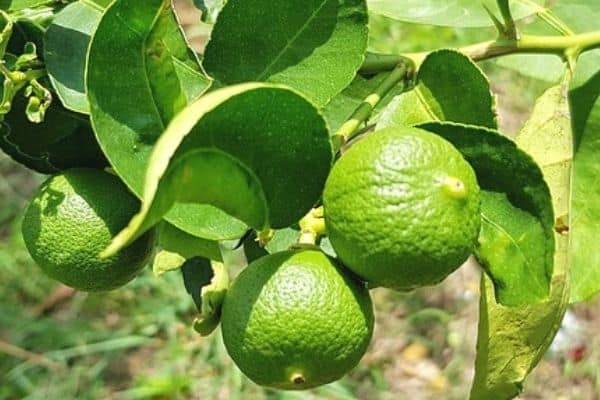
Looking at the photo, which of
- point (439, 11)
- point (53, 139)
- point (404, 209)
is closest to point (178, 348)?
point (439, 11)

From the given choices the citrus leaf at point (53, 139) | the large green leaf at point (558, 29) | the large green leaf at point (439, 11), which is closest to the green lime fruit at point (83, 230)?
the citrus leaf at point (53, 139)

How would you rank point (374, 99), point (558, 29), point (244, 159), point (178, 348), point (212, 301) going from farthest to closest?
1. point (178, 348)
2. point (558, 29)
3. point (374, 99)
4. point (212, 301)
5. point (244, 159)

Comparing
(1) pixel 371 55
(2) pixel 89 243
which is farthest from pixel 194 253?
(1) pixel 371 55

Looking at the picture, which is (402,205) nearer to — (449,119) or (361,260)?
(361,260)

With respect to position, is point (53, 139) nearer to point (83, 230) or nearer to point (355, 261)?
point (83, 230)

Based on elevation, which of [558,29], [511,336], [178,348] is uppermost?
[558,29]

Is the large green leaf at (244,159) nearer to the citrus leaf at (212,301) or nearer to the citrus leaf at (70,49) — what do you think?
the citrus leaf at (212,301)

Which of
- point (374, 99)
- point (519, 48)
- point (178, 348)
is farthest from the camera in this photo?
point (178, 348)
